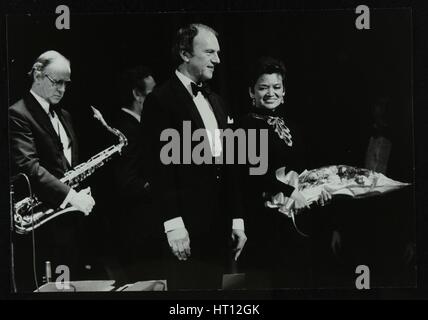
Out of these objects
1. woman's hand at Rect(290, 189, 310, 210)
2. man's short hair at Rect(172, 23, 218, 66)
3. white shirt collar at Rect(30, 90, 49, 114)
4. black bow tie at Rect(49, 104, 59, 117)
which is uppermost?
man's short hair at Rect(172, 23, 218, 66)

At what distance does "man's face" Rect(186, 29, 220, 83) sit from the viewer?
137 inches

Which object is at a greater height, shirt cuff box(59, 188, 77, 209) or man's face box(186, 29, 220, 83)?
man's face box(186, 29, 220, 83)

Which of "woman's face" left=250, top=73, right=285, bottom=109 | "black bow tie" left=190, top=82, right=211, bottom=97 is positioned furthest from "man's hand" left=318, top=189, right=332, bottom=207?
"black bow tie" left=190, top=82, right=211, bottom=97

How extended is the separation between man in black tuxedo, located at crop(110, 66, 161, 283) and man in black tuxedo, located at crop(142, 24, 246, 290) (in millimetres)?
51

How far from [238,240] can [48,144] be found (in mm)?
1132

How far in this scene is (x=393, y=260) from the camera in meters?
3.53

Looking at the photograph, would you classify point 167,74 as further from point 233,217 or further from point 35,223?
point 35,223

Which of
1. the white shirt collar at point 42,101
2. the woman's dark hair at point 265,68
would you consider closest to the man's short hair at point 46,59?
the white shirt collar at point 42,101

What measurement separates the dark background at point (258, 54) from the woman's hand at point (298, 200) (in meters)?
0.22

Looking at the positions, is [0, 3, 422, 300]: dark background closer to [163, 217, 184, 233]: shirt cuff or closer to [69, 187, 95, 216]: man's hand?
[69, 187, 95, 216]: man's hand

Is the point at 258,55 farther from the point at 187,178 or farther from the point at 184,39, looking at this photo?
the point at 187,178

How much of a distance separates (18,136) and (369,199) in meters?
1.91
